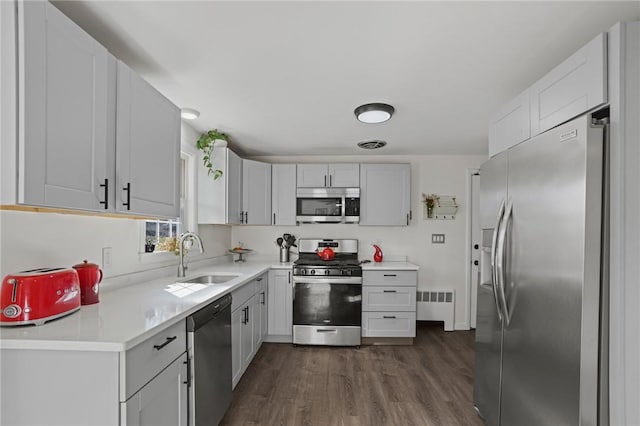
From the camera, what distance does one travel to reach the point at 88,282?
1.68m

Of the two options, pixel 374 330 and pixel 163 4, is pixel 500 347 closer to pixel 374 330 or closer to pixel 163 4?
pixel 374 330

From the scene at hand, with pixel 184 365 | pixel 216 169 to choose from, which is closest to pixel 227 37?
pixel 184 365

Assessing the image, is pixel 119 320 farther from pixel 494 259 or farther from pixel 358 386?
pixel 358 386

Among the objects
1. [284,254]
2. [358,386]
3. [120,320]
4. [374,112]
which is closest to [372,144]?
[374,112]

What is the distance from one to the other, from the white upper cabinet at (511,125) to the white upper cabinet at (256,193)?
264cm

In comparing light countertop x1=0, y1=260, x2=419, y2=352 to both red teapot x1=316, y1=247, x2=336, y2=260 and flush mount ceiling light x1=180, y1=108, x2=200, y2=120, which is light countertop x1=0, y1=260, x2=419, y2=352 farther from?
red teapot x1=316, y1=247, x2=336, y2=260

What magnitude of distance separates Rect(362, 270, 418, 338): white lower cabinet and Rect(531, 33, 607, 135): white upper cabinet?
2320 mm

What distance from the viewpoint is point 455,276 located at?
437cm

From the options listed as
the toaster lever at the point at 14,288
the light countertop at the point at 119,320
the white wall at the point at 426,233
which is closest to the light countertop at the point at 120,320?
the light countertop at the point at 119,320

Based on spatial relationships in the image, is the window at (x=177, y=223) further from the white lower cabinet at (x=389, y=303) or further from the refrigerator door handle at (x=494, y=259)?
the refrigerator door handle at (x=494, y=259)

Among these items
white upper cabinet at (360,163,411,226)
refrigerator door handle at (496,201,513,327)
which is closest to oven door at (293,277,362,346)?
white upper cabinet at (360,163,411,226)

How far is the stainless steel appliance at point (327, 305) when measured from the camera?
363 cm

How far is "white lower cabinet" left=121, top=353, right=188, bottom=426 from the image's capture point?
4.03ft

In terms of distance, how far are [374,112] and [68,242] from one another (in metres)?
2.17
